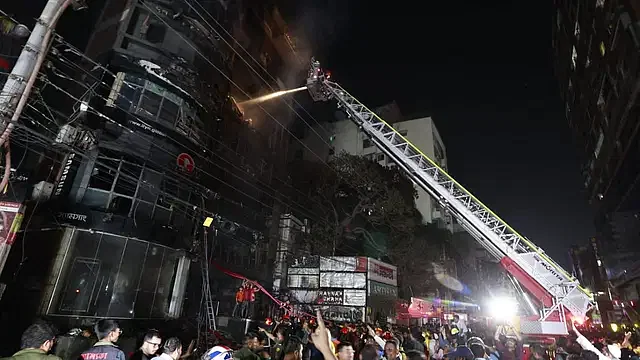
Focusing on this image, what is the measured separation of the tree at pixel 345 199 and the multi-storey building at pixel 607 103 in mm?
16430

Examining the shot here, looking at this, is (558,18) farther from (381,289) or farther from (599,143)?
(381,289)

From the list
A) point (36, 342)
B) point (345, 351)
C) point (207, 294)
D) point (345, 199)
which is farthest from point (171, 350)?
point (345, 199)

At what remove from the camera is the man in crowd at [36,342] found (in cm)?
372

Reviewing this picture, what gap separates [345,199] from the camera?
32.2m

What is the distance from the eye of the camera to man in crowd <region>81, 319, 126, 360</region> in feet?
14.3

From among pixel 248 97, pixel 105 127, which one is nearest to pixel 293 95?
pixel 248 97

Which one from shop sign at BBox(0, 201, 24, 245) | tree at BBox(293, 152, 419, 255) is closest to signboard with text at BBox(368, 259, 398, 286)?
tree at BBox(293, 152, 419, 255)

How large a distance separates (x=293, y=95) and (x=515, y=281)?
2841 cm

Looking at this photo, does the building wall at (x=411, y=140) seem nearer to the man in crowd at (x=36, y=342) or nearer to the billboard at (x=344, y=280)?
the billboard at (x=344, y=280)

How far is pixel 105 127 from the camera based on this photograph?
14.6m

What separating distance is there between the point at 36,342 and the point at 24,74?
628cm

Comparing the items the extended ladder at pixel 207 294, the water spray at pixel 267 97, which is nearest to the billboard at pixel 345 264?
the extended ladder at pixel 207 294

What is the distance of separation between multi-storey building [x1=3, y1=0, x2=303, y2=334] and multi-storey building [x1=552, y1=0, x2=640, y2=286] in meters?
25.1

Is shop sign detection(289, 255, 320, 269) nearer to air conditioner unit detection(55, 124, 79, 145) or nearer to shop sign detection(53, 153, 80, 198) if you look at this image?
shop sign detection(53, 153, 80, 198)
